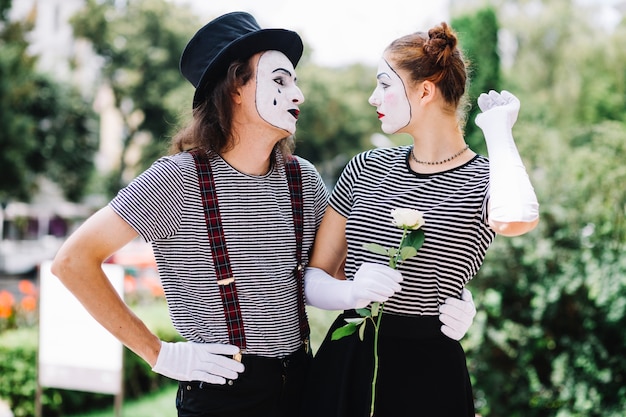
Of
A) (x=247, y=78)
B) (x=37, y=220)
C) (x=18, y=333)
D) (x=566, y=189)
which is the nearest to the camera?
(x=247, y=78)

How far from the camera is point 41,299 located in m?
4.60

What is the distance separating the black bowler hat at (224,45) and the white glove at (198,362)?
85cm

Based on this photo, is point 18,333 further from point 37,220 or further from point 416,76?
point 37,220

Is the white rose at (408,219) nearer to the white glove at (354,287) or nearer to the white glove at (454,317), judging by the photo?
the white glove at (354,287)

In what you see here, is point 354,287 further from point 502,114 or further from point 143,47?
point 143,47

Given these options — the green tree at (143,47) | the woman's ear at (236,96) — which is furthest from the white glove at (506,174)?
the green tree at (143,47)

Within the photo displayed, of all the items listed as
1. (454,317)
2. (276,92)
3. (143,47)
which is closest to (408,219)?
(454,317)

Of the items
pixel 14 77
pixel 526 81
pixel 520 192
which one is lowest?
pixel 520 192

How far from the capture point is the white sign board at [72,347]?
4.38 metres

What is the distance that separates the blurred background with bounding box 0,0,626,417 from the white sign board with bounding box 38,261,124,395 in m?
1.24

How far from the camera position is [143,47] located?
24.5 meters

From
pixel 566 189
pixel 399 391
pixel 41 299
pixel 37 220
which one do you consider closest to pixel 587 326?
pixel 566 189

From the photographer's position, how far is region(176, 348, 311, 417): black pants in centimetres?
210

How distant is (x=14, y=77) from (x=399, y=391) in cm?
1564
